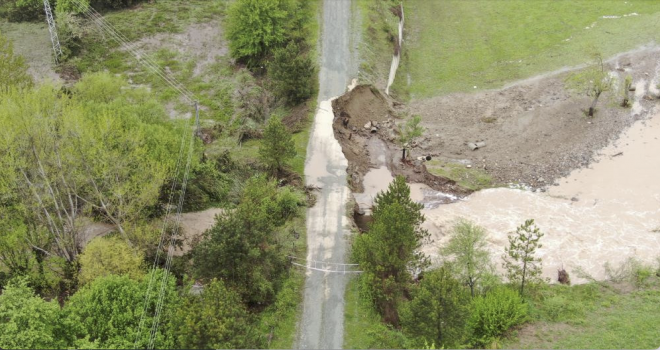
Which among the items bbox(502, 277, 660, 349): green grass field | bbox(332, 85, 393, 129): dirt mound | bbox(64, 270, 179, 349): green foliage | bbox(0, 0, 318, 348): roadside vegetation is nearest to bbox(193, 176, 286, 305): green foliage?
bbox(0, 0, 318, 348): roadside vegetation

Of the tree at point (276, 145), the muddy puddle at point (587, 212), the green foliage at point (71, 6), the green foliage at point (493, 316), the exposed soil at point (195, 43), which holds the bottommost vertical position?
the green foliage at point (493, 316)

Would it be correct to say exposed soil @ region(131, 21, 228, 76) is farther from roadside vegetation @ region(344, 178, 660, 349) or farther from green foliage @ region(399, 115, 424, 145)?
roadside vegetation @ region(344, 178, 660, 349)

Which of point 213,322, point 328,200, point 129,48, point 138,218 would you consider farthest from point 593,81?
point 129,48

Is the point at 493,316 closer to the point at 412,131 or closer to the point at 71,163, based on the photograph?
the point at 412,131

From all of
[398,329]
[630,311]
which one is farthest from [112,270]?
[630,311]

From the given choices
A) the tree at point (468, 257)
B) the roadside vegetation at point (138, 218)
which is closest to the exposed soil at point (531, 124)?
the roadside vegetation at point (138, 218)

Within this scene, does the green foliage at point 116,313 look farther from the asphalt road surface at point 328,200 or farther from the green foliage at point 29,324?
the asphalt road surface at point 328,200
